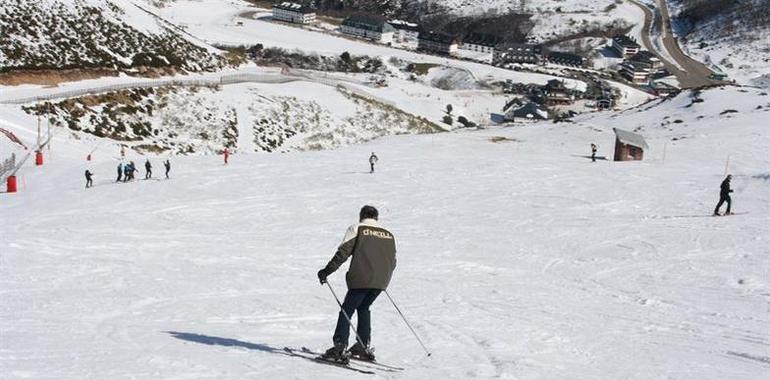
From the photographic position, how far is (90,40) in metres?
71.3

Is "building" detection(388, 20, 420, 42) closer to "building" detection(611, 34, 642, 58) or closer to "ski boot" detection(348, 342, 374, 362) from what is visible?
"building" detection(611, 34, 642, 58)

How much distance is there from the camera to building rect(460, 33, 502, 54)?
153625mm

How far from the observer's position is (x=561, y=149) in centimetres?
5288

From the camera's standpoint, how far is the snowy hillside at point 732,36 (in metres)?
132

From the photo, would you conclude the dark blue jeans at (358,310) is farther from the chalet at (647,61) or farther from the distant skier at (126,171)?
the chalet at (647,61)

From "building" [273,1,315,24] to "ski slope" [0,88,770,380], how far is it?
398ft

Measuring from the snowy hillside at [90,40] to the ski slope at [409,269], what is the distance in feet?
85.4

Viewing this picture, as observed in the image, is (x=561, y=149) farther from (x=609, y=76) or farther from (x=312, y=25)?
(x=312, y=25)

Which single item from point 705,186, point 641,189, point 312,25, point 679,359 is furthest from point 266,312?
point 312,25

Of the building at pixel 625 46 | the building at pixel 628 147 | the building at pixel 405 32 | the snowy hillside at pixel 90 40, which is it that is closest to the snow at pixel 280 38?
the building at pixel 405 32

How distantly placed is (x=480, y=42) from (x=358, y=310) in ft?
498

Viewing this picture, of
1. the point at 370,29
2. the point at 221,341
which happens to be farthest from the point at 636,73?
the point at 221,341

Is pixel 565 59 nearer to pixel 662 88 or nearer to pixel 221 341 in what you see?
pixel 662 88

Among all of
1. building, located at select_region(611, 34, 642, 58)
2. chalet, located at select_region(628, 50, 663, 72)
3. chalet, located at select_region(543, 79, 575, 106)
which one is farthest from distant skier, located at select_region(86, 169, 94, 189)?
building, located at select_region(611, 34, 642, 58)
